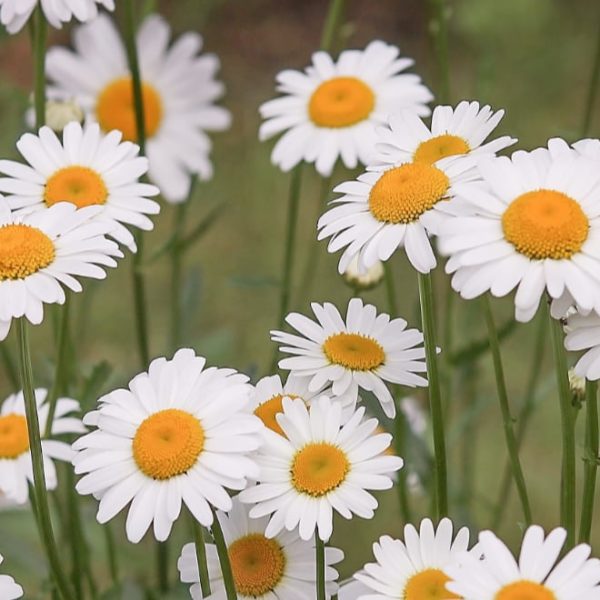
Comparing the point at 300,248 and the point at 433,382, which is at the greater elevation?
the point at 300,248

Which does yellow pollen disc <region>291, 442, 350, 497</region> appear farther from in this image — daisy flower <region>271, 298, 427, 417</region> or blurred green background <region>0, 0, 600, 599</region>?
blurred green background <region>0, 0, 600, 599</region>

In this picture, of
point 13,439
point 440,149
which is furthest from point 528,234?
point 13,439

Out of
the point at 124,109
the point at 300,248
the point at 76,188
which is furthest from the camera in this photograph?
the point at 300,248

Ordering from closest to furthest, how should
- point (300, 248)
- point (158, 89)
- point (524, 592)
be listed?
1. point (524, 592)
2. point (158, 89)
3. point (300, 248)

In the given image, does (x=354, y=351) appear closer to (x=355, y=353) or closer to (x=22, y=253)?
(x=355, y=353)

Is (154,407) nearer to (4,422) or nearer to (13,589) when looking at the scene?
(13,589)

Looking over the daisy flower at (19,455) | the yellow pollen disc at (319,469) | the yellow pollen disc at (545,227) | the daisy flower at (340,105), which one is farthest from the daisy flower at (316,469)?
the daisy flower at (340,105)

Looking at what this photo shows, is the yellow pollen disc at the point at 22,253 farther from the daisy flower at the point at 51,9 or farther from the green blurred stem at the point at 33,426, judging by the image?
the daisy flower at the point at 51,9

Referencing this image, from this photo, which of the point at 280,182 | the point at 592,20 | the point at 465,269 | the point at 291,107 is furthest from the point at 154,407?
the point at 592,20
